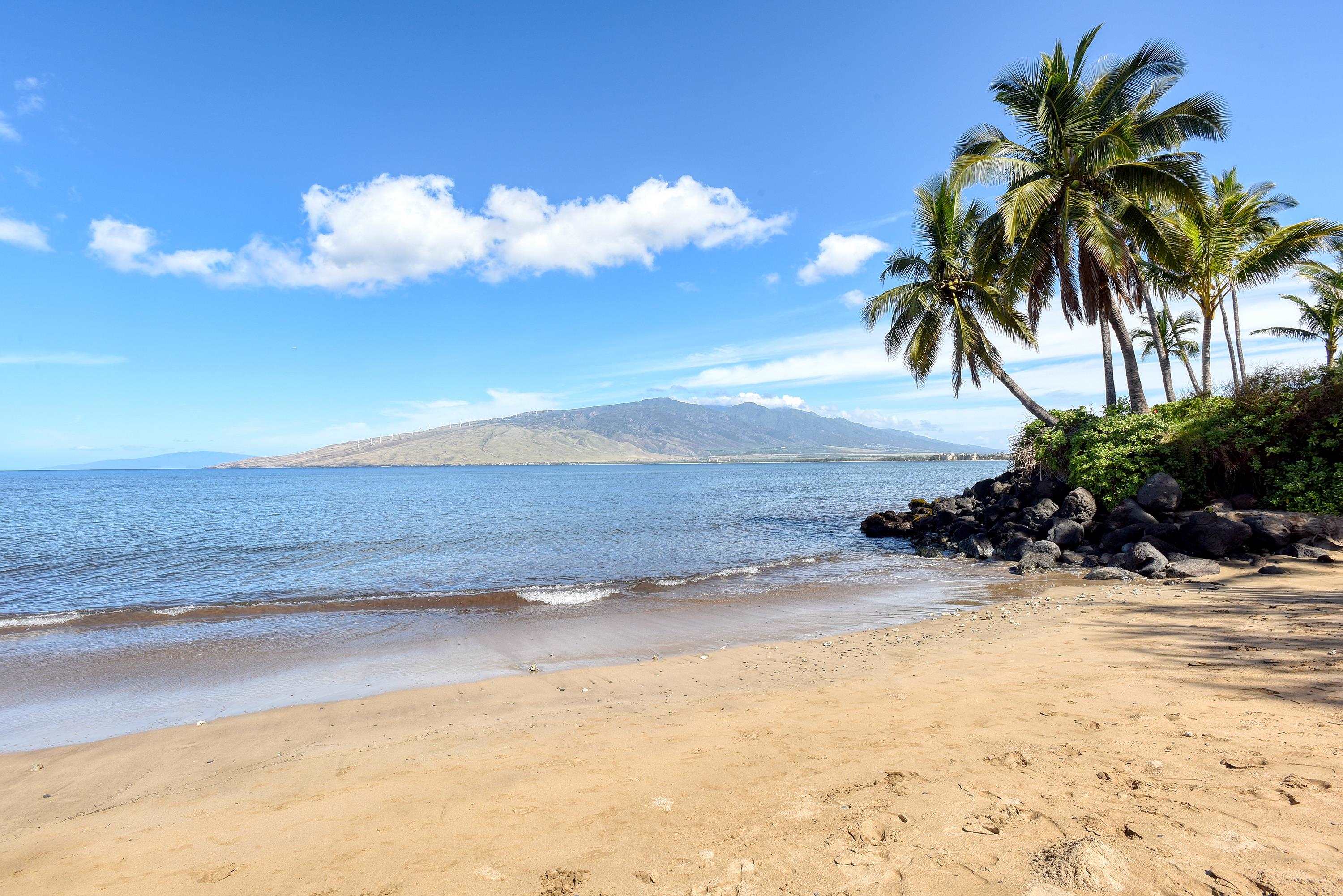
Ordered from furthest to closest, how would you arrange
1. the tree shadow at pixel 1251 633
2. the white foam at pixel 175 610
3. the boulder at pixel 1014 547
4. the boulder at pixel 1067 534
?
1. the boulder at pixel 1014 547
2. the boulder at pixel 1067 534
3. the white foam at pixel 175 610
4. the tree shadow at pixel 1251 633

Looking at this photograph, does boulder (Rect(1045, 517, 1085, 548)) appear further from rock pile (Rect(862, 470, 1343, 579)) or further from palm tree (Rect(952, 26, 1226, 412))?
palm tree (Rect(952, 26, 1226, 412))

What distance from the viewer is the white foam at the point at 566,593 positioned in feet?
49.0

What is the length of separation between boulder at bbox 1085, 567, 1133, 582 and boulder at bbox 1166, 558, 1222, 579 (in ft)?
2.34

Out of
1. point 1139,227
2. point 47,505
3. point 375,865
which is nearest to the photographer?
point 375,865

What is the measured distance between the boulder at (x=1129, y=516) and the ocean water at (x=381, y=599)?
12.4 feet

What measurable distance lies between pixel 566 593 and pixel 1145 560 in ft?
45.3

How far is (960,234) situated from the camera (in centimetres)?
2617

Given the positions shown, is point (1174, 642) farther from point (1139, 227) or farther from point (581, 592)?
point (1139, 227)

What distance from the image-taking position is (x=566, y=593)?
15633 millimetres

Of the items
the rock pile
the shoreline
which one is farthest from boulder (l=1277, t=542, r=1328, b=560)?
the shoreline

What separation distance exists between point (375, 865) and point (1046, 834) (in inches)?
169

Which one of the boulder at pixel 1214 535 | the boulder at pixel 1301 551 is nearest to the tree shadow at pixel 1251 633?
the boulder at pixel 1301 551

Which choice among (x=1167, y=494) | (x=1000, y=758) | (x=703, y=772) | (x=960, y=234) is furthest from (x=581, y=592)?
(x=960, y=234)

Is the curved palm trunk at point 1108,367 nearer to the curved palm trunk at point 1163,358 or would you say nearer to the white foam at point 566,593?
the curved palm trunk at point 1163,358
